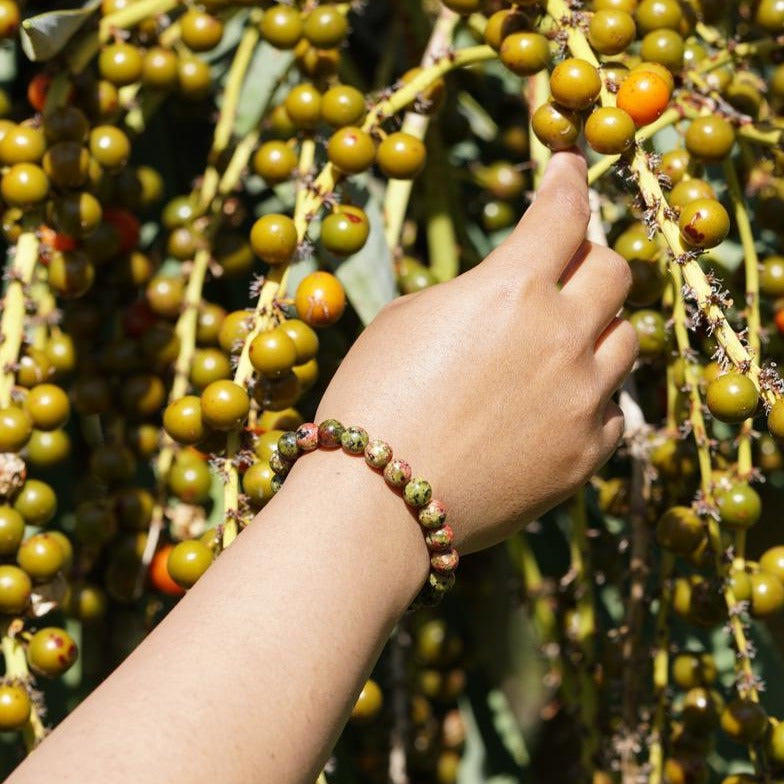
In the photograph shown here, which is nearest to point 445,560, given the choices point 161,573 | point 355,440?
point 355,440

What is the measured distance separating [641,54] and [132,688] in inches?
32.2

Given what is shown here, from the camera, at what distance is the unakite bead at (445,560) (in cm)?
99

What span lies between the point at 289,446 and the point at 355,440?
69 millimetres

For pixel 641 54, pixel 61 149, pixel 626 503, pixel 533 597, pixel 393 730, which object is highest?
pixel 641 54

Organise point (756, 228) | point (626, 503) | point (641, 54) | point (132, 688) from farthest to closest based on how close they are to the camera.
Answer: point (756, 228), point (626, 503), point (641, 54), point (132, 688)

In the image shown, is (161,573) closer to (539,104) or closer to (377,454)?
(377,454)

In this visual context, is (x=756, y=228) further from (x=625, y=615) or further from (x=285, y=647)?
(x=285, y=647)

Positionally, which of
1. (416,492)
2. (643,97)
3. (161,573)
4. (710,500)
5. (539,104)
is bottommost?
(161,573)

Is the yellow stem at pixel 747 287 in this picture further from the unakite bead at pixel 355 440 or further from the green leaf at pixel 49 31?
the green leaf at pixel 49 31

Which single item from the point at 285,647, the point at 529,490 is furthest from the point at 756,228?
the point at 285,647

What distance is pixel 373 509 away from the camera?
3.13ft

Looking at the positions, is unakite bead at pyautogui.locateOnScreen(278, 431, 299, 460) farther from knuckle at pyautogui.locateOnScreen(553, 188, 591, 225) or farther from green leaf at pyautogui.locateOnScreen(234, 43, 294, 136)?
green leaf at pyautogui.locateOnScreen(234, 43, 294, 136)

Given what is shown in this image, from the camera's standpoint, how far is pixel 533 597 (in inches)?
55.7

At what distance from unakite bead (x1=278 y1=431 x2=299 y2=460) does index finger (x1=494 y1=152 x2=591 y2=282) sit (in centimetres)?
24
